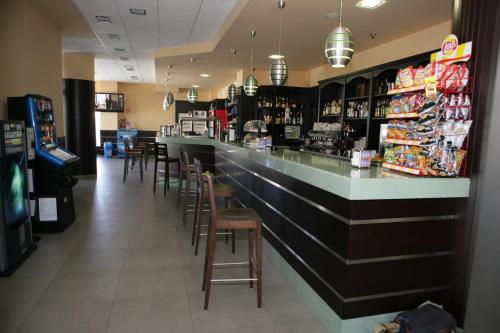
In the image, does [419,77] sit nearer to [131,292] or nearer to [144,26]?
[131,292]

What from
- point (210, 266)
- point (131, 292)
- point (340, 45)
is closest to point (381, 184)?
point (210, 266)

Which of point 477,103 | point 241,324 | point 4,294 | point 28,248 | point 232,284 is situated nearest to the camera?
point 477,103

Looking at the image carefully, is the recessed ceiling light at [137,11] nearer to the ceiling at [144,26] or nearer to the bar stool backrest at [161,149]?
the ceiling at [144,26]

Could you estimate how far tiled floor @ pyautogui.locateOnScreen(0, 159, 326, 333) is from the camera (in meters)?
2.58

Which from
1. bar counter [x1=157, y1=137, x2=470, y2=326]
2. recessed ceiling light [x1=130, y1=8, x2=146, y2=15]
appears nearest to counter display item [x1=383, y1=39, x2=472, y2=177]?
bar counter [x1=157, y1=137, x2=470, y2=326]

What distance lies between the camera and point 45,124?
476cm

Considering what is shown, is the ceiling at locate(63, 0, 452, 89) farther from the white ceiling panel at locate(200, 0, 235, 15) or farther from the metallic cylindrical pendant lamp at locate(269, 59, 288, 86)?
the metallic cylindrical pendant lamp at locate(269, 59, 288, 86)

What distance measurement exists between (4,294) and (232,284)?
1918mm

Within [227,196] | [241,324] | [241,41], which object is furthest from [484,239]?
[241,41]

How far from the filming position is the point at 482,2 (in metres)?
2.38

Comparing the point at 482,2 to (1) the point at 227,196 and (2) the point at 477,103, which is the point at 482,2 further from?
(1) the point at 227,196

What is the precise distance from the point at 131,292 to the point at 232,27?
4.35 meters

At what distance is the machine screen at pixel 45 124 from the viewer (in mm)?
4586

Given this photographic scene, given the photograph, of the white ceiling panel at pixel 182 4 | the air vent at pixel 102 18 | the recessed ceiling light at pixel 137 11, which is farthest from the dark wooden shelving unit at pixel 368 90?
the air vent at pixel 102 18
